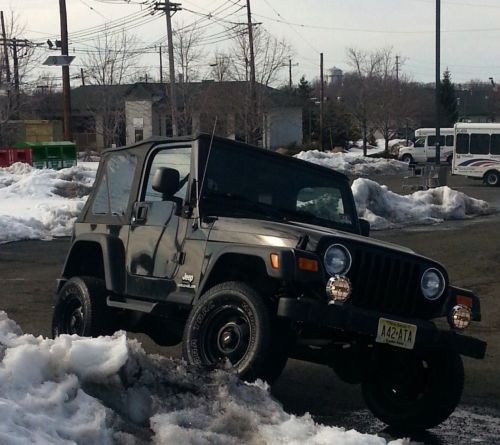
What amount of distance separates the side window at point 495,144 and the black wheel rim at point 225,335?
119 feet

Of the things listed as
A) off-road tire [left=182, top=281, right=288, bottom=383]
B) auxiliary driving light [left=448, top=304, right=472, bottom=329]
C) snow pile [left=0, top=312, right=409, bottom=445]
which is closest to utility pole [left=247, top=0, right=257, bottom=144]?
auxiliary driving light [left=448, top=304, right=472, bottom=329]

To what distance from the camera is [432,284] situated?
660cm

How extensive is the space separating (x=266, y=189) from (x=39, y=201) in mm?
18782

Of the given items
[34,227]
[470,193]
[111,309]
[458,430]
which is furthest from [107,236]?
[470,193]

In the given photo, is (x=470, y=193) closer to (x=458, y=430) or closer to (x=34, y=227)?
(x=34, y=227)

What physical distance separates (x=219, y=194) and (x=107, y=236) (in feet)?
3.88

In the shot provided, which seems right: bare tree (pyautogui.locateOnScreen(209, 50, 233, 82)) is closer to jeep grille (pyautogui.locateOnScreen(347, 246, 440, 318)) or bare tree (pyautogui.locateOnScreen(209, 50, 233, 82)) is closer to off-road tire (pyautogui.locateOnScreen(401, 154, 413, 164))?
off-road tire (pyautogui.locateOnScreen(401, 154, 413, 164))

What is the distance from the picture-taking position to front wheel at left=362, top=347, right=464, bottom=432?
6.67 metres

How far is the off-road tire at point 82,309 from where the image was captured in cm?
772

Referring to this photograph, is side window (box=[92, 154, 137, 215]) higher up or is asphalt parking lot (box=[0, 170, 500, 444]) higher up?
side window (box=[92, 154, 137, 215])

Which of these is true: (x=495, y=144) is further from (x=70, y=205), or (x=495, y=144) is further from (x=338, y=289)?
(x=338, y=289)

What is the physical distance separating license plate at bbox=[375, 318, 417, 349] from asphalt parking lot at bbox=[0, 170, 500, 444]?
0.83m

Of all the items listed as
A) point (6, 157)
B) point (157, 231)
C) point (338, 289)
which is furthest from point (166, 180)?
point (6, 157)

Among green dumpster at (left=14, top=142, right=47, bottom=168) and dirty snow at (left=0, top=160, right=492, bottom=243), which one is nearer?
dirty snow at (left=0, top=160, right=492, bottom=243)
